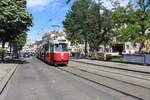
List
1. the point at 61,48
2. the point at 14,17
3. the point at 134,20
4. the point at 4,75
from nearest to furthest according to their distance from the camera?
the point at 4,75, the point at 61,48, the point at 14,17, the point at 134,20

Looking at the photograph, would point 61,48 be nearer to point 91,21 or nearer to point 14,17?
point 14,17

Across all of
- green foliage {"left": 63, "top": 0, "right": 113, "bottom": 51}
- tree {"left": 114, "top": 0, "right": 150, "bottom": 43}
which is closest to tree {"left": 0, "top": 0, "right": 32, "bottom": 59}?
tree {"left": 114, "top": 0, "right": 150, "bottom": 43}

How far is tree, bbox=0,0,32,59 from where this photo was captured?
98.7 feet

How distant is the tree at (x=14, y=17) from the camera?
3008cm

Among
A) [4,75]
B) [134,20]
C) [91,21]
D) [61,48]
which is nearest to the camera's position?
[4,75]

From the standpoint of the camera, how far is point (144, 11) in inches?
1551

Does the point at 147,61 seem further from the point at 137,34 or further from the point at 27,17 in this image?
the point at 27,17

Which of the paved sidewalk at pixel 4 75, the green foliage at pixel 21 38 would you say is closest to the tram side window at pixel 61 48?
the paved sidewalk at pixel 4 75

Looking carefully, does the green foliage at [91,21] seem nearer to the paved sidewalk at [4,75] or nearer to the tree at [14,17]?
the tree at [14,17]

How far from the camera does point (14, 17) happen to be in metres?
30.5

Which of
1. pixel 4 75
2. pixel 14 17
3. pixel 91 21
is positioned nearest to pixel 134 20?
pixel 91 21

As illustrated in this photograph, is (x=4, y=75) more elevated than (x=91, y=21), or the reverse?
(x=91, y=21)

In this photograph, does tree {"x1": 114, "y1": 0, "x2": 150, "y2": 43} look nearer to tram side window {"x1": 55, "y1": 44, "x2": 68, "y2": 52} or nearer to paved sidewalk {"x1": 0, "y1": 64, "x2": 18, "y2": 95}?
tram side window {"x1": 55, "y1": 44, "x2": 68, "y2": 52}

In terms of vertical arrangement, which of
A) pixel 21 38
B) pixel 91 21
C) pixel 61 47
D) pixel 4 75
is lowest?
pixel 4 75
